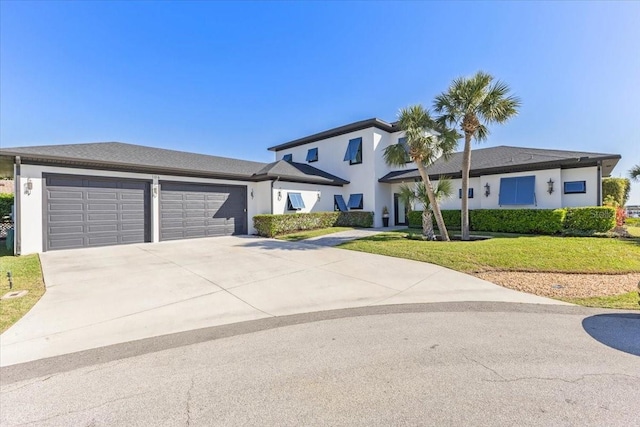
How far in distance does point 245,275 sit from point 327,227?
35.8 ft

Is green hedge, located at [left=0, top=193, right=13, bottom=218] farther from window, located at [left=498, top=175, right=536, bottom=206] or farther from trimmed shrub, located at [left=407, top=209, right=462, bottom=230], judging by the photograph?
window, located at [left=498, top=175, right=536, bottom=206]

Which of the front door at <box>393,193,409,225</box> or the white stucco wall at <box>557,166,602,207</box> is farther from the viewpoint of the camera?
the front door at <box>393,193,409,225</box>

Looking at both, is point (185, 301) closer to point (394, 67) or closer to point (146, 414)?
point (146, 414)

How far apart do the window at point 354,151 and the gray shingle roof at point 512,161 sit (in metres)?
2.34

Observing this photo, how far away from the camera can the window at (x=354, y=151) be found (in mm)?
18859

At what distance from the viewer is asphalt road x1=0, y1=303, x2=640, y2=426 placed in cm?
224

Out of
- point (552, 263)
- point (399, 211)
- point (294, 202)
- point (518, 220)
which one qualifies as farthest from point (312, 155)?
point (552, 263)

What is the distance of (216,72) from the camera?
15.3m

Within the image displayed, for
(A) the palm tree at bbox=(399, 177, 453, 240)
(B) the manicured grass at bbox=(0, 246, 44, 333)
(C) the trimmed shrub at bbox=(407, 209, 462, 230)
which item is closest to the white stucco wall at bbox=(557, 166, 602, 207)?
(C) the trimmed shrub at bbox=(407, 209, 462, 230)

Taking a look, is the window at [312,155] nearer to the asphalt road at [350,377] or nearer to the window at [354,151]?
the window at [354,151]

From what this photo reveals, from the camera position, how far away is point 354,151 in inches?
746

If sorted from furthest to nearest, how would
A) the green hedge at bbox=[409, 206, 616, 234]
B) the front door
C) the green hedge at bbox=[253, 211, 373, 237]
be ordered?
the front door < the green hedge at bbox=[253, 211, 373, 237] < the green hedge at bbox=[409, 206, 616, 234]

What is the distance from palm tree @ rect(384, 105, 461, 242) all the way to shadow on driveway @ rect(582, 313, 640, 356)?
766cm

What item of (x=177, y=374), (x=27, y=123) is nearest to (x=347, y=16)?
(x=177, y=374)
